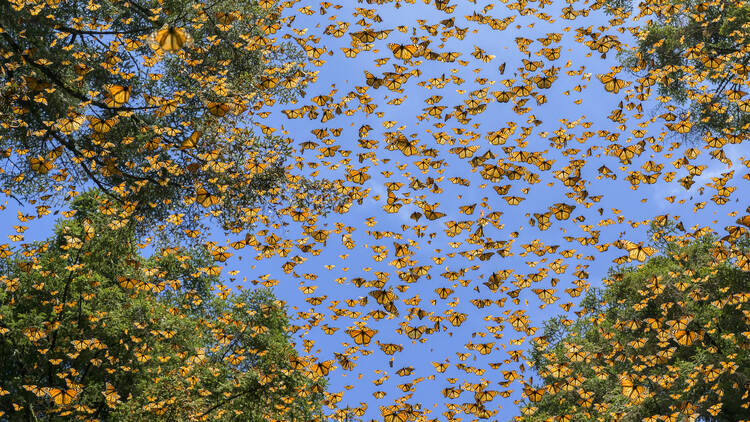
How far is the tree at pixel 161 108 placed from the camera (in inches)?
442

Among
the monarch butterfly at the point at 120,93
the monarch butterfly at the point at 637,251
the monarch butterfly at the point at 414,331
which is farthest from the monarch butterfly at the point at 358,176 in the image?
the monarch butterfly at the point at 637,251

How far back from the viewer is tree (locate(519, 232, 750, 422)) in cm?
1417

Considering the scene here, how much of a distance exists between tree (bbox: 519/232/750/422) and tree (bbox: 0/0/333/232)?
7739 mm

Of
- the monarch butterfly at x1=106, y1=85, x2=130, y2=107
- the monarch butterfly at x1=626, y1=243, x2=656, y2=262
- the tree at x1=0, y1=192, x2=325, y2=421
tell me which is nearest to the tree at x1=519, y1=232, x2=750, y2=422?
the monarch butterfly at x1=626, y1=243, x2=656, y2=262

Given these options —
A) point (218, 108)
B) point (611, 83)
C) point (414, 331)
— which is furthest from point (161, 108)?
point (611, 83)

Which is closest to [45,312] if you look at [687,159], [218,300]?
[218,300]

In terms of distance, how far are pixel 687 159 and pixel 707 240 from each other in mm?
10045

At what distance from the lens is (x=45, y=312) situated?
15273 millimetres

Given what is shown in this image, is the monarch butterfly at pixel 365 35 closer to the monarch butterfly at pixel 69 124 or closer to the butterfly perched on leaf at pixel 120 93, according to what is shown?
the butterfly perched on leaf at pixel 120 93

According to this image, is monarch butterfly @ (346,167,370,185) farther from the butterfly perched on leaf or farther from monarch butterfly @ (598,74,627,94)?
monarch butterfly @ (598,74,627,94)

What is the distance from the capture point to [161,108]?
11203 mm

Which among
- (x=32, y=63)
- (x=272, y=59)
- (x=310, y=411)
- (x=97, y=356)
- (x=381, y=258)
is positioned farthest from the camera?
(x=310, y=411)

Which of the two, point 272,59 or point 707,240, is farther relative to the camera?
point 707,240

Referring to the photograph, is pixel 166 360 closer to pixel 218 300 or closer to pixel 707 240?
pixel 218 300
